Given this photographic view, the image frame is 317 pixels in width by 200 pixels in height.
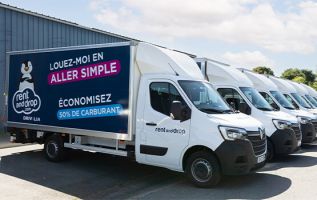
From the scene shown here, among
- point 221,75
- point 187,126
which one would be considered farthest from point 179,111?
point 221,75

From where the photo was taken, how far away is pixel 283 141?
10.8 metres

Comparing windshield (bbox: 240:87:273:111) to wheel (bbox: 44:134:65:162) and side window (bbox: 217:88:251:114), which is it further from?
wheel (bbox: 44:134:65:162)

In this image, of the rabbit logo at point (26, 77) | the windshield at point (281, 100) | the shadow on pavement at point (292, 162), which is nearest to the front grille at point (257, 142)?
the shadow on pavement at point (292, 162)

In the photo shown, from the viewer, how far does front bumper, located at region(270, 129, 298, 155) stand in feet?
35.6

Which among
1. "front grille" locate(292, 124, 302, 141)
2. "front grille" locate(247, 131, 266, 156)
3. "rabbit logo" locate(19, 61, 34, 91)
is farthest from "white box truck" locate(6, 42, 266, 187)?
"front grille" locate(292, 124, 302, 141)

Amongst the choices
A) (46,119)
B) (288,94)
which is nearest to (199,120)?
(46,119)

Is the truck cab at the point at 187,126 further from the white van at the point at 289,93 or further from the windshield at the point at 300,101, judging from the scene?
the windshield at the point at 300,101

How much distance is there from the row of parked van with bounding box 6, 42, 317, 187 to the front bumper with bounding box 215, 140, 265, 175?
2 cm

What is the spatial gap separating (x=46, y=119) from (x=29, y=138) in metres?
1.07

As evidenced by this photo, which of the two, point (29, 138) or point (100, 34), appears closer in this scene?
point (29, 138)

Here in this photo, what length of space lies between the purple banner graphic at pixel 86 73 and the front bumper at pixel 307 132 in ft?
24.0

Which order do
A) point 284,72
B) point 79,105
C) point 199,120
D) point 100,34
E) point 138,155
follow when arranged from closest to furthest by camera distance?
point 199,120, point 138,155, point 79,105, point 100,34, point 284,72

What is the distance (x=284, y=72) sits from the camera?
65688 mm

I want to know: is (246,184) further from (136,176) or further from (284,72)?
(284,72)
